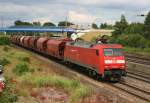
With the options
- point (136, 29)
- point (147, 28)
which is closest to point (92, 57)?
point (147, 28)

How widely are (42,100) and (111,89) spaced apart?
6.83m

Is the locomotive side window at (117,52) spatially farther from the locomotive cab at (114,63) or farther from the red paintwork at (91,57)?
the red paintwork at (91,57)

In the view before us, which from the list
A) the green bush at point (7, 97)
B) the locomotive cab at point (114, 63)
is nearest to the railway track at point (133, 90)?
the locomotive cab at point (114, 63)

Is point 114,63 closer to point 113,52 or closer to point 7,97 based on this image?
point 113,52

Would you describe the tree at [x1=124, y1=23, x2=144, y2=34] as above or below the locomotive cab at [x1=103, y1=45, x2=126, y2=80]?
below

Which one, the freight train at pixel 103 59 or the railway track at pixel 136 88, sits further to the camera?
the freight train at pixel 103 59

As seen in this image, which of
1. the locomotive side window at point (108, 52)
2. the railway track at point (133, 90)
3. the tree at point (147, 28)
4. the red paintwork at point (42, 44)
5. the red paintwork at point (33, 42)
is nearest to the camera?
the railway track at point (133, 90)

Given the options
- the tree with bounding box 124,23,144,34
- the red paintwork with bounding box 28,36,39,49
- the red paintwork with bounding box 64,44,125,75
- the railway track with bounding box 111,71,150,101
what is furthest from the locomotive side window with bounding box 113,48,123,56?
the tree with bounding box 124,23,144,34

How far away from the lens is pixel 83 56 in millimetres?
29609

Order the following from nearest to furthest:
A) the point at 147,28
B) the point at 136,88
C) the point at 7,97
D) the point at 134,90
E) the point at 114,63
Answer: the point at 7,97 < the point at 134,90 < the point at 136,88 < the point at 114,63 < the point at 147,28

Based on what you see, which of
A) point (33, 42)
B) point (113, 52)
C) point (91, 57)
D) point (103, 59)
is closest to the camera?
point (103, 59)

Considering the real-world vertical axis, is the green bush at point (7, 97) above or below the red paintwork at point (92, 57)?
above

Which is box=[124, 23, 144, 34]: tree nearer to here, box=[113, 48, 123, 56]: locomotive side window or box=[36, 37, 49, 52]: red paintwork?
box=[36, 37, 49, 52]: red paintwork

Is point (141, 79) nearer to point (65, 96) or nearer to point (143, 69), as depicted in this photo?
point (143, 69)
